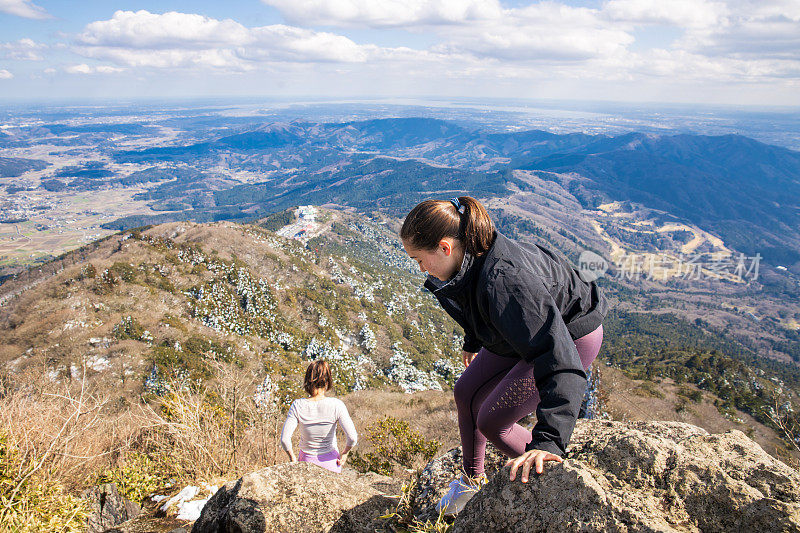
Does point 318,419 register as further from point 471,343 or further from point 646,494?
point 646,494

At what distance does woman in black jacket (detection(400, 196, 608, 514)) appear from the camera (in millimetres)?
2342

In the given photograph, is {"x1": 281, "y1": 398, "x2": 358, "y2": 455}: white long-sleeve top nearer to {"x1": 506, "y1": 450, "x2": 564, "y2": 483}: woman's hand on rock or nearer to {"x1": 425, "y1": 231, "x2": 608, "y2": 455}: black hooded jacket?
{"x1": 425, "y1": 231, "x2": 608, "y2": 455}: black hooded jacket

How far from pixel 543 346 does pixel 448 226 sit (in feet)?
3.32

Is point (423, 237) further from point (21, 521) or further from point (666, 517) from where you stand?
point (21, 521)

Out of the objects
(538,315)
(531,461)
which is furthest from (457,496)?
(538,315)

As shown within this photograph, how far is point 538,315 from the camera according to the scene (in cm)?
245

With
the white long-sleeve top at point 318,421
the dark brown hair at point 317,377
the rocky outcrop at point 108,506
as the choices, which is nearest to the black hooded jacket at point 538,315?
the dark brown hair at point 317,377

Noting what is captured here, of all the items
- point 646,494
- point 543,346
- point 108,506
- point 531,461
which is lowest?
point 108,506

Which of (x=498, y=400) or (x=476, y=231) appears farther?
(x=498, y=400)

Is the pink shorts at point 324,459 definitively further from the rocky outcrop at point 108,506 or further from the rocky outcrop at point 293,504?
the rocky outcrop at point 108,506

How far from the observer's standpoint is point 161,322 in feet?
157

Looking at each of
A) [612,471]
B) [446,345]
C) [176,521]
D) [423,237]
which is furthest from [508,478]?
[446,345]

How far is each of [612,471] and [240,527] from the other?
2823 millimetres

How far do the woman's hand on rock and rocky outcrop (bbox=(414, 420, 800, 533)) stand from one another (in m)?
0.07
